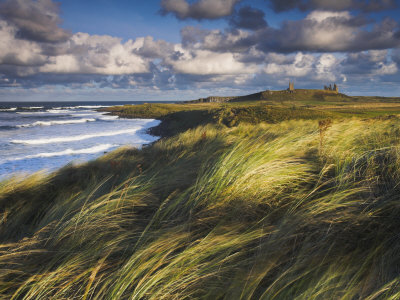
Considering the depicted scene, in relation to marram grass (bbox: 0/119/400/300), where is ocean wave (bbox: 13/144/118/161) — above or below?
below

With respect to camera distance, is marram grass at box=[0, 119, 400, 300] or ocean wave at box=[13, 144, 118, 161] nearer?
marram grass at box=[0, 119, 400, 300]

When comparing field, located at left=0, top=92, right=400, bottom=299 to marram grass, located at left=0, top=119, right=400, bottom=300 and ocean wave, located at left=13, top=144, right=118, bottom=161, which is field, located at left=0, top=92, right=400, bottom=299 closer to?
marram grass, located at left=0, top=119, right=400, bottom=300

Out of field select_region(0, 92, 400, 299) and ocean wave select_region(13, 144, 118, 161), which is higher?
field select_region(0, 92, 400, 299)

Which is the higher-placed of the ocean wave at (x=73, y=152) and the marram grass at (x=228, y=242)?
the marram grass at (x=228, y=242)

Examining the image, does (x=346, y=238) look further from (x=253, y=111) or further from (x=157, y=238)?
(x=253, y=111)

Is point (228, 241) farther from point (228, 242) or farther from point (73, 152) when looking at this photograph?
point (73, 152)

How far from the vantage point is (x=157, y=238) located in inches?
66.3

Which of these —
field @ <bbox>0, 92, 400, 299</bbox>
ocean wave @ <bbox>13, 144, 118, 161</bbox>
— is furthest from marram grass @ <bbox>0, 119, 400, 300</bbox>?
ocean wave @ <bbox>13, 144, 118, 161</bbox>

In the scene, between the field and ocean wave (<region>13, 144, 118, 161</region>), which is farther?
ocean wave (<region>13, 144, 118, 161</region>)

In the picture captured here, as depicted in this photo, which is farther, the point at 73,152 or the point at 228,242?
the point at 73,152

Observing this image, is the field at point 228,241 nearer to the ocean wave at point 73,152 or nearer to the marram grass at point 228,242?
the marram grass at point 228,242

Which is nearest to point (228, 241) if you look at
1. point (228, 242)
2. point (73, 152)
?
point (228, 242)

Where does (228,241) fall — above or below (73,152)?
above

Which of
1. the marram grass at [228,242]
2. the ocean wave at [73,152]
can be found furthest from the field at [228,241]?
the ocean wave at [73,152]
